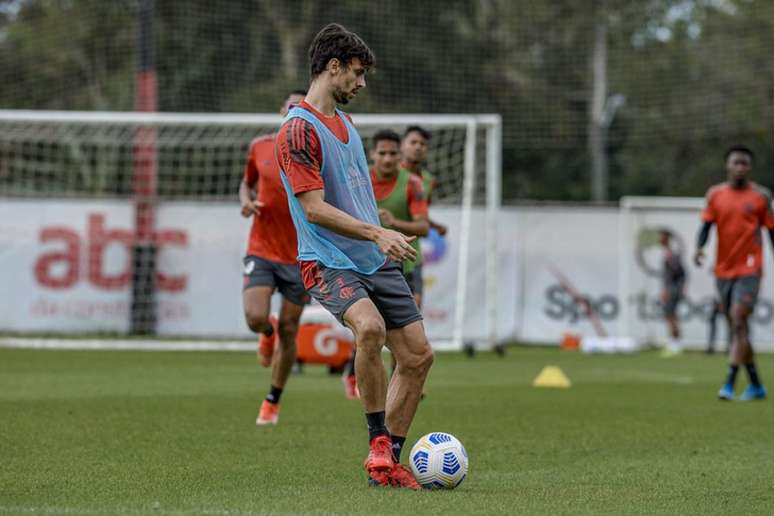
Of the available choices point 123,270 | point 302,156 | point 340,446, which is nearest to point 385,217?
point 340,446

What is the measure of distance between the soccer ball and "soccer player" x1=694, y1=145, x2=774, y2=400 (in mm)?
6957

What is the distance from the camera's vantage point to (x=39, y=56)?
31125mm

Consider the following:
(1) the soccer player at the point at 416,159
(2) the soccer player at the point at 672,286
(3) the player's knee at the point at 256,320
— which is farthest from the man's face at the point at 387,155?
(2) the soccer player at the point at 672,286

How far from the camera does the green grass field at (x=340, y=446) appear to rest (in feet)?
20.6

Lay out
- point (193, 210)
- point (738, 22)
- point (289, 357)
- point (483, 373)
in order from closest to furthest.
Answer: point (289, 357) < point (483, 373) < point (193, 210) < point (738, 22)

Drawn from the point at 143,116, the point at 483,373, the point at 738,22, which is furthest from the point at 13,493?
the point at 738,22

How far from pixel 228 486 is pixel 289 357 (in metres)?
3.40

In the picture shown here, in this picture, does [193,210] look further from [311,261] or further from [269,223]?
[311,261]

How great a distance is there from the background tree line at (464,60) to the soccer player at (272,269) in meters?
16.7

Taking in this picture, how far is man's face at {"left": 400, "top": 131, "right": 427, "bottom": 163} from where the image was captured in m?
12.1

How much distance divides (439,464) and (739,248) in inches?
297

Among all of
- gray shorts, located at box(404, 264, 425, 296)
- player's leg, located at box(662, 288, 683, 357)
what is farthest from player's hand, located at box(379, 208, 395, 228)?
player's leg, located at box(662, 288, 683, 357)

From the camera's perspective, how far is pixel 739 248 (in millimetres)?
13398

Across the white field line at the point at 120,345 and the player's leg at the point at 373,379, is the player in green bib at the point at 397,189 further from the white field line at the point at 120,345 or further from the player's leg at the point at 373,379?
the white field line at the point at 120,345
